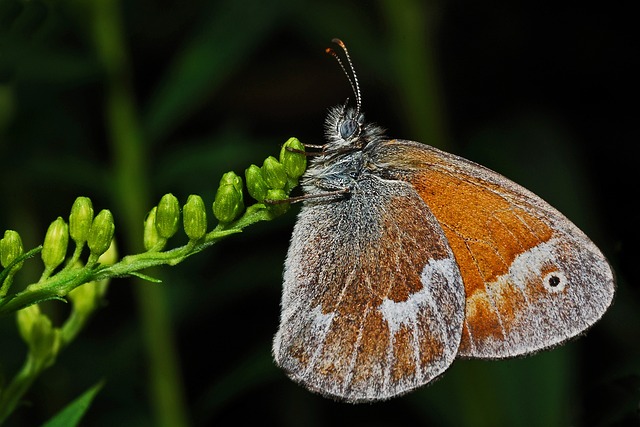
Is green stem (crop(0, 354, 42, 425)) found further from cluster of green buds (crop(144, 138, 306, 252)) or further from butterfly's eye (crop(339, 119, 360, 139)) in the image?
butterfly's eye (crop(339, 119, 360, 139))

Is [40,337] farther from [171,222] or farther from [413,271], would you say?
[413,271]

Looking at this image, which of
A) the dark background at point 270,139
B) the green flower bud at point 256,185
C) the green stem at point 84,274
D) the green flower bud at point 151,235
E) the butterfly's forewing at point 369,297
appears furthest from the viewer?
the dark background at point 270,139

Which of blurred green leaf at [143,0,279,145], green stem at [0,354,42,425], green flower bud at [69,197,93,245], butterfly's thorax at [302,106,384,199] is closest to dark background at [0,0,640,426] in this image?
blurred green leaf at [143,0,279,145]

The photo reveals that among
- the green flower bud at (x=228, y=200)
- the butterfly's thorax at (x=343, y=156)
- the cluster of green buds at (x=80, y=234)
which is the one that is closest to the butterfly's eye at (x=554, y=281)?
the butterfly's thorax at (x=343, y=156)

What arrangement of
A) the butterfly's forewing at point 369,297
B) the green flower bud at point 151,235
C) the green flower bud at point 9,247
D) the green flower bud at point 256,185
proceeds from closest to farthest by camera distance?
the green flower bud at point 9,247
the green flower bud at point 151,235
the green flower bud at point 256,185
the butterfly's forewing at point 369,297

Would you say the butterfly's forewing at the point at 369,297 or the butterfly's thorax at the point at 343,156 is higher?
the butterfly's thorax at the point at 343,156

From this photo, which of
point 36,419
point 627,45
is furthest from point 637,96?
point 36,419

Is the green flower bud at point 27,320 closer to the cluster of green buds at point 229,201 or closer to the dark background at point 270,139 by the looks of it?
the cluster of green buds at point 229,201
